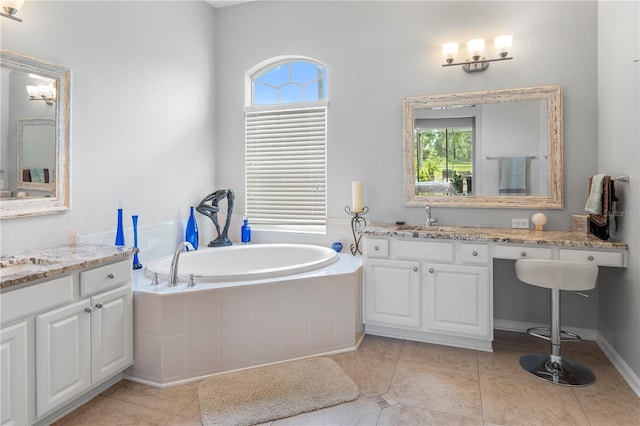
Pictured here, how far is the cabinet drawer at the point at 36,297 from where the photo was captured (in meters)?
1.67

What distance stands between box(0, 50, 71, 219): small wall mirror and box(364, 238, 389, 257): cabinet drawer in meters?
2.16

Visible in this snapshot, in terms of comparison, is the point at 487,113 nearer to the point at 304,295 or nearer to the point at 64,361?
the point at 304,295

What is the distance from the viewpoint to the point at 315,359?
267 cm

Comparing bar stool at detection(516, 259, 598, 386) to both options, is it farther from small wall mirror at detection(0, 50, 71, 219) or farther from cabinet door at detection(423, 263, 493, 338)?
small wall mirror at detection(0, 50, 71, 219)

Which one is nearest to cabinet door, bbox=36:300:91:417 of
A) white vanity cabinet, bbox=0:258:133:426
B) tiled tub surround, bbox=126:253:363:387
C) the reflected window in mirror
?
white vanity cabinet, bbox=0:258:133:426

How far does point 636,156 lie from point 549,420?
161cm

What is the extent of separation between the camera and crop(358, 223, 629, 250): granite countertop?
100 inches

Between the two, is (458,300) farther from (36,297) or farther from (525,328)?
(36,297)

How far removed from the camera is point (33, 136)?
2.32m

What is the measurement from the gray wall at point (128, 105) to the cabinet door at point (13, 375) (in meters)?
0.73

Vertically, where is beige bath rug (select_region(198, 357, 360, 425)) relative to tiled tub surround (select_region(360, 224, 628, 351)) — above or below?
below

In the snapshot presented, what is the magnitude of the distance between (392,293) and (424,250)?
43cm

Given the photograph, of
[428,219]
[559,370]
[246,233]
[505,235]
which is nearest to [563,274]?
[505,235]

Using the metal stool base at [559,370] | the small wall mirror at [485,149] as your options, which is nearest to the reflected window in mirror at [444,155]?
the small wall mirror at [485,149]
